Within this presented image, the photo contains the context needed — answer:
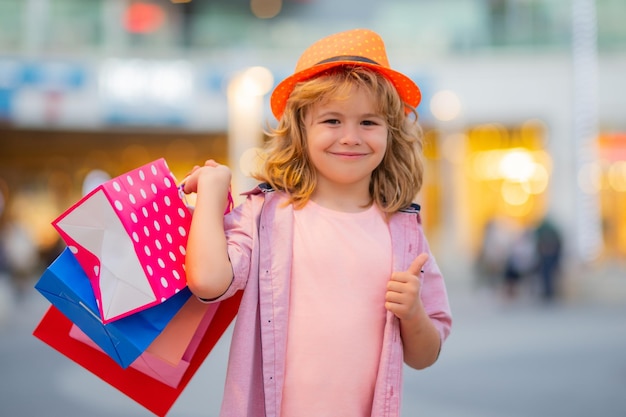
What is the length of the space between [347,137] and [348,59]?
20 cm

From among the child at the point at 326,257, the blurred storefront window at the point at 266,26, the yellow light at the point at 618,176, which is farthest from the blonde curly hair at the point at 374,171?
the yellow light at the point at 618,176

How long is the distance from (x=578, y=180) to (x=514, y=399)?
12.7m

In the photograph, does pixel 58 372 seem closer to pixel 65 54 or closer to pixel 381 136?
pixel 381 136

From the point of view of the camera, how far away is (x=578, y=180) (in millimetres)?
17406

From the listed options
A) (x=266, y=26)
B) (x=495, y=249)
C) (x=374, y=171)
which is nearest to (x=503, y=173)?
(x=495, y=249)

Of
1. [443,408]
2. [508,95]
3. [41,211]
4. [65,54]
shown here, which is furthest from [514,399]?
[41,211]

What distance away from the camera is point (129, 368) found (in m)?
1.97

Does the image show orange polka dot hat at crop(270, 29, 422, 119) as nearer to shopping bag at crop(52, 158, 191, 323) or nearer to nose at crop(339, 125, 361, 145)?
nose at crop(339, 125, 361, 145)

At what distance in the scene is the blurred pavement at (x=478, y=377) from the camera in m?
5.49

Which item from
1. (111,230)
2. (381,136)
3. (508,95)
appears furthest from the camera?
(508,95)

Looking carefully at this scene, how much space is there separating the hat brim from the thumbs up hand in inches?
17.8

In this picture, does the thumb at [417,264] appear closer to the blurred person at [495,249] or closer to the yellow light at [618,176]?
the blurred person at [495,249]

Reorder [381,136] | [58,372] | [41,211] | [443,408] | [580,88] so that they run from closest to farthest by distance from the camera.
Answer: [381,136] < [443,408] < [58,372] < [580,88] < [41,211]

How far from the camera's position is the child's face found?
1918mm
